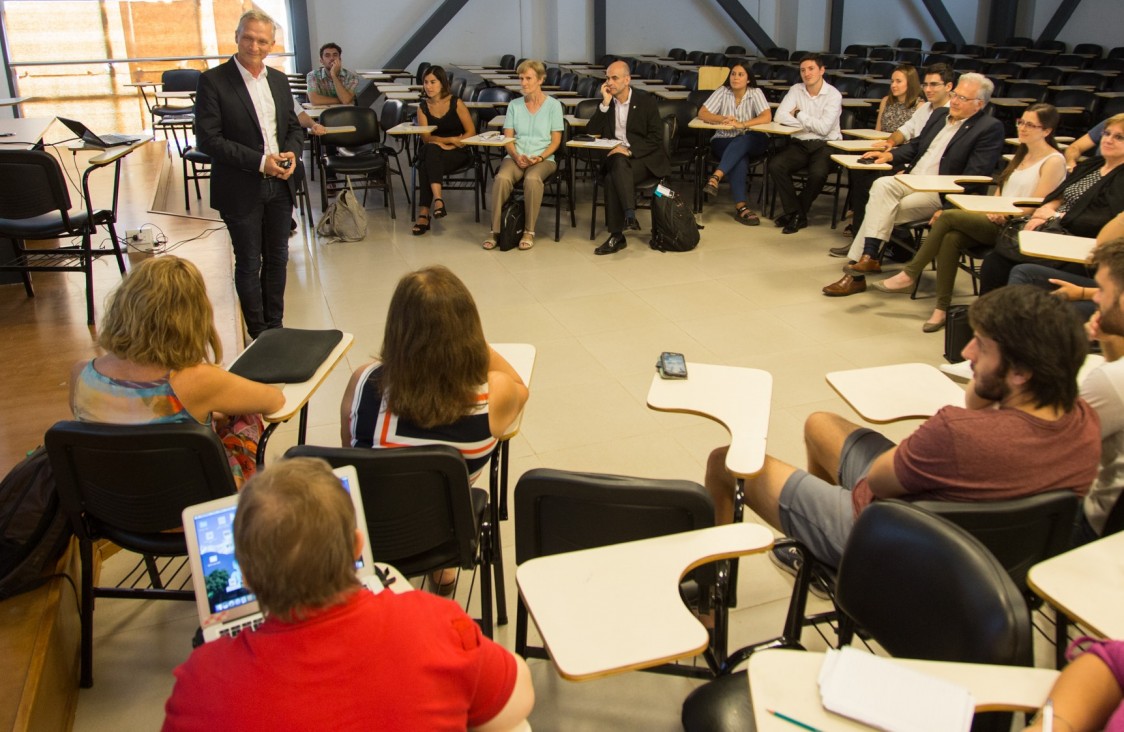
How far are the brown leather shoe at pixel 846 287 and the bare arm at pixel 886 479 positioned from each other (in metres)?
3.13

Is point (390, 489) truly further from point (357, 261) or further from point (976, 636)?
point (357, 261)

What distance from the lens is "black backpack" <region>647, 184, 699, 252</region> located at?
5719 millimetres

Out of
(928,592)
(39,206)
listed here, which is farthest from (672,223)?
(928,592)

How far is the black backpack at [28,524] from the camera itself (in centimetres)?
211

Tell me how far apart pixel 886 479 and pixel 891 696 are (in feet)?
2.34

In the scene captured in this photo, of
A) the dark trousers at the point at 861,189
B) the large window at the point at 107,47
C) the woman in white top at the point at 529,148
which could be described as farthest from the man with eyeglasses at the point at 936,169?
the large window at the point at 107,47

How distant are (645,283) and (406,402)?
3304mm

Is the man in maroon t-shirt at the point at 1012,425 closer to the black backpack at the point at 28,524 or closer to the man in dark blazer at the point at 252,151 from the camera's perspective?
the black backpack at the point at 28,524

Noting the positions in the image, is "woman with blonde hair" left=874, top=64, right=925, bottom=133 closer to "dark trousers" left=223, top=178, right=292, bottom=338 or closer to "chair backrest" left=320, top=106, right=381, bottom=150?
"chair backrest" left=320, top=106, right=381, bottom=150

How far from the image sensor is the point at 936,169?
514cm

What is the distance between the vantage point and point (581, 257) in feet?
18.8

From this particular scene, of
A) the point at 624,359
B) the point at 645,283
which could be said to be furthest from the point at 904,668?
the point at 645,283

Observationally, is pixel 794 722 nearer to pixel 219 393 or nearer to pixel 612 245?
pixel 219 393

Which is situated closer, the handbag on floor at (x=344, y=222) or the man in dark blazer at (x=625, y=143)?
the man in dark blazer at (x=625, y=143)
